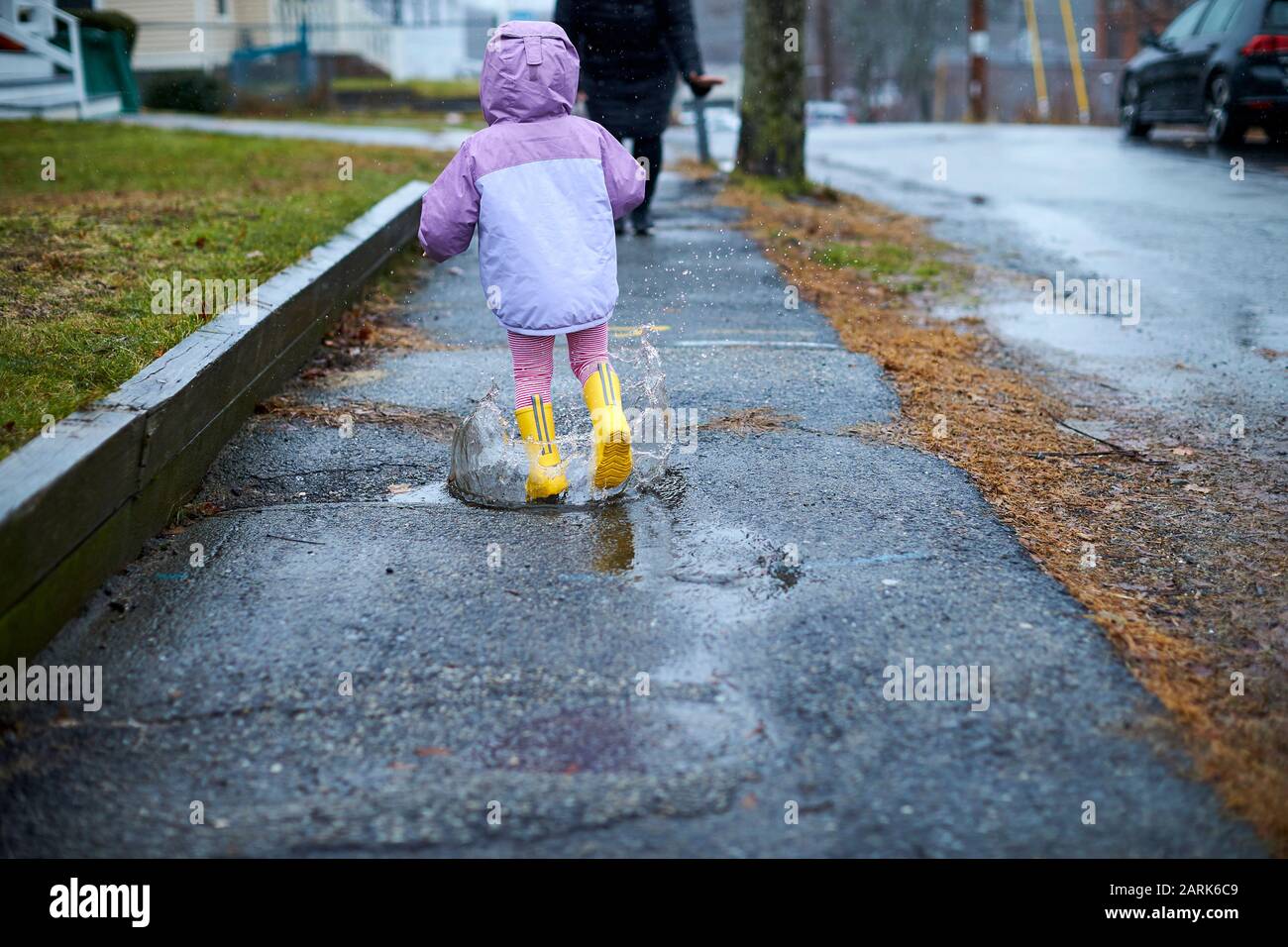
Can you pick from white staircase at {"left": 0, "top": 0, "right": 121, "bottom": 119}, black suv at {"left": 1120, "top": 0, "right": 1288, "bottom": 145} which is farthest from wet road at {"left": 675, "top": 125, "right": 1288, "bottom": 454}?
white staircase at {"left": 0, "top": 0, "right": 121, "bottom": 119}

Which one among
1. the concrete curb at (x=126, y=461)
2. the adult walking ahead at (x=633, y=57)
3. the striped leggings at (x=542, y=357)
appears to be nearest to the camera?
the concrete curb at (x=126, y=461)

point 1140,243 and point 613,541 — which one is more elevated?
point 1140,243

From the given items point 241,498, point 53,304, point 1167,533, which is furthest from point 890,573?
point 53,304

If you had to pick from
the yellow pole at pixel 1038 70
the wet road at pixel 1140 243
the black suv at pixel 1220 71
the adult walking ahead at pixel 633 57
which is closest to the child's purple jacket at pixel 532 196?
the wet road at pixel 1140 243

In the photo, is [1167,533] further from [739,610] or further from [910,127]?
[910,127]

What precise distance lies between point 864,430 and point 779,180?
784 cm

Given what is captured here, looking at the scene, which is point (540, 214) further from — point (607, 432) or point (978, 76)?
point (978, 76)

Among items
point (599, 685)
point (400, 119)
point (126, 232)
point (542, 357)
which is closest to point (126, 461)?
point (542, 357)

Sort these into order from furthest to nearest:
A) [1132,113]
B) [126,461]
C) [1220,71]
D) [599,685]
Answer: [1132,113] → [1220,71] → [126,461] → [599,685]

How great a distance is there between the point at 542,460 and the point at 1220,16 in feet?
45.7

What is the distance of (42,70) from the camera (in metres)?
18.5

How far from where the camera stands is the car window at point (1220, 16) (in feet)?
47.7

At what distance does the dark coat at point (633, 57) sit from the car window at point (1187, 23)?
969 cm

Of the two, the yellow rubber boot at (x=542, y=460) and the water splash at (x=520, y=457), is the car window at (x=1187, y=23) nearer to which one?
the water splash at (x=520, y=457)
